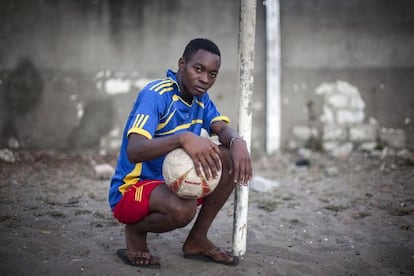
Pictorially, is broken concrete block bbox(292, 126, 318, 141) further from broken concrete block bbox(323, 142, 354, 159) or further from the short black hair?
the short black hair

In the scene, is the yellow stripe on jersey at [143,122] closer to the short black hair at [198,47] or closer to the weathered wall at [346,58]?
the short black hair at [198,47]

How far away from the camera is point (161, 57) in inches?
278

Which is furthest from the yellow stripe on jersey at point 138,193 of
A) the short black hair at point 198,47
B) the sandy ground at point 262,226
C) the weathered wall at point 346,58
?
the weathered wall at point 346,58

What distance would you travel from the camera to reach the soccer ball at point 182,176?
2582mm

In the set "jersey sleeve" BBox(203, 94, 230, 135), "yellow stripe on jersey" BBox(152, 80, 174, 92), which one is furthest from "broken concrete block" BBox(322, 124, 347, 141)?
"yellow stripe on jersey" BBox(152, 80, 174, 92)

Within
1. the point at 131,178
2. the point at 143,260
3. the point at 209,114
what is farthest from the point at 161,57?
the point at 143,260

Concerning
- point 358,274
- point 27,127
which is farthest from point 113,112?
point 358,274

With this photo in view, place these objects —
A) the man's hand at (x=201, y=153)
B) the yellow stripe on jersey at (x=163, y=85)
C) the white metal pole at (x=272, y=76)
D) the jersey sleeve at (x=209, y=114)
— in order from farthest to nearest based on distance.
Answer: the white metal pole at (x=272, y=76), the jersey sleeve at (x=209, y=114), the yellow stripe on jersey at (x=163, y=85), the man's hand at (x=201, y=153)

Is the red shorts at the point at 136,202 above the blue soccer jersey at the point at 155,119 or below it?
below

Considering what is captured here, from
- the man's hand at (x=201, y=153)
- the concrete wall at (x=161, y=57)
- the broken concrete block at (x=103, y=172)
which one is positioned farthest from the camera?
the concrete wall at (x=161, y=57)

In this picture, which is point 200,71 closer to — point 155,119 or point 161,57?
point 155,119

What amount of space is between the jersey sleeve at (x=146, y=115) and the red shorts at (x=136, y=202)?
1.09 feet

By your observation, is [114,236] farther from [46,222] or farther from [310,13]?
[310,13]

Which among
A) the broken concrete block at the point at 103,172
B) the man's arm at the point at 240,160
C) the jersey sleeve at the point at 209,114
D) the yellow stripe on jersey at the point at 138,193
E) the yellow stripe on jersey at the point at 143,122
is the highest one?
the jersey sleeve at the point at 209,114
